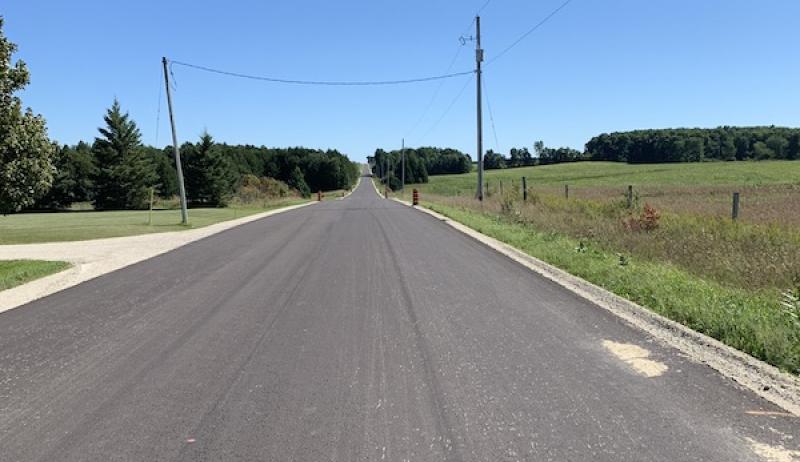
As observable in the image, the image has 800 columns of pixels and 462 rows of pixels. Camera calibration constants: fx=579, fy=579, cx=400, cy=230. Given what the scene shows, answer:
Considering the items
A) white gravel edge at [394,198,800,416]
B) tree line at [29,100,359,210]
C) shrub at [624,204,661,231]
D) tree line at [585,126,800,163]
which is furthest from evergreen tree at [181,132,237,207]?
tree line at [585,126,800,163]

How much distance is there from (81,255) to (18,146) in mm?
3654

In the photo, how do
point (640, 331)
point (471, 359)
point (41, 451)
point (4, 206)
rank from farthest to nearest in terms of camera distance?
point (4, 206) → point (640, 331) → point (471, 359) → point (41, 451)

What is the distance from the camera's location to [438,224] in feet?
72.1

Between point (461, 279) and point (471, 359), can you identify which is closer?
point (471, 359)

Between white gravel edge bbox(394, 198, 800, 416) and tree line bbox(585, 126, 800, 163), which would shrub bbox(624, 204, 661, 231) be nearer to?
white gravel edge bbox(394, 198, 800, 416)

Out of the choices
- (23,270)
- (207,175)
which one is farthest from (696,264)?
(207,175)

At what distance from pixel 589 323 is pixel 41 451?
17.6ft

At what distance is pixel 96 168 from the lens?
205 feet

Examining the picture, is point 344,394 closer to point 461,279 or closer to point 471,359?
point 471,359

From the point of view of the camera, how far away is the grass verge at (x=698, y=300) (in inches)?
210

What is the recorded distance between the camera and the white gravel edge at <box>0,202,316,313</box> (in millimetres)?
9617

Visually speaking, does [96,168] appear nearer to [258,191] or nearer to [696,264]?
[258,191]

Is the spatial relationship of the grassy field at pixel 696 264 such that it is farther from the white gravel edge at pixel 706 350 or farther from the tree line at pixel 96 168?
the tree line at pixel 96 168

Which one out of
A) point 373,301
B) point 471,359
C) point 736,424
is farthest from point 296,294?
point 736,424
